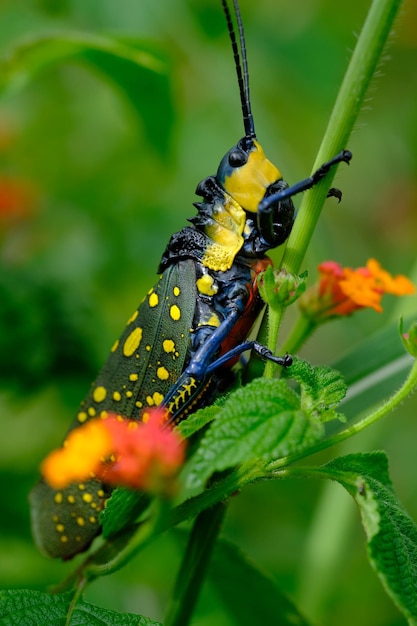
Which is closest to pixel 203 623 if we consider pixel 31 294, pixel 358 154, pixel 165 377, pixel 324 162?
pixel 165 377

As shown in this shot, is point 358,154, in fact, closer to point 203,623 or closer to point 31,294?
point 31,294

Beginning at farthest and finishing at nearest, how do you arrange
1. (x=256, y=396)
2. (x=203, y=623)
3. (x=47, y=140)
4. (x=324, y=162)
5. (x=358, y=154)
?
(x=358, y=154), (x=47, y=140), (x=203, y=623), (x=324, y=162), (x=256, y=396)

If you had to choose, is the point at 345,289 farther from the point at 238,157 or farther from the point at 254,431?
the point at 238,157

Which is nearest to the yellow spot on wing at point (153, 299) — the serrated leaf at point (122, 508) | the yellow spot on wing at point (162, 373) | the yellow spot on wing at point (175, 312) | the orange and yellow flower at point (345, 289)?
the yellow spot on wing at point (175, 312)

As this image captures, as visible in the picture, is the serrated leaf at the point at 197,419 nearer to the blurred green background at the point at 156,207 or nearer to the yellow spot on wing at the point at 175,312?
the yellow spot on wing at the point at 175,312

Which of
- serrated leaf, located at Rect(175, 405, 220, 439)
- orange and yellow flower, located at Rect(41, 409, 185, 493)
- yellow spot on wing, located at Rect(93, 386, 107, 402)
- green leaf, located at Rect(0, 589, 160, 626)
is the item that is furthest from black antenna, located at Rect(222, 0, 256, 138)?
green leaf, located at Rect(0, 589, 160, 626)

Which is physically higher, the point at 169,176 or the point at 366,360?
the point at 169,176

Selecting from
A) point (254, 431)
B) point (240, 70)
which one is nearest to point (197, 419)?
point (254, 431)
